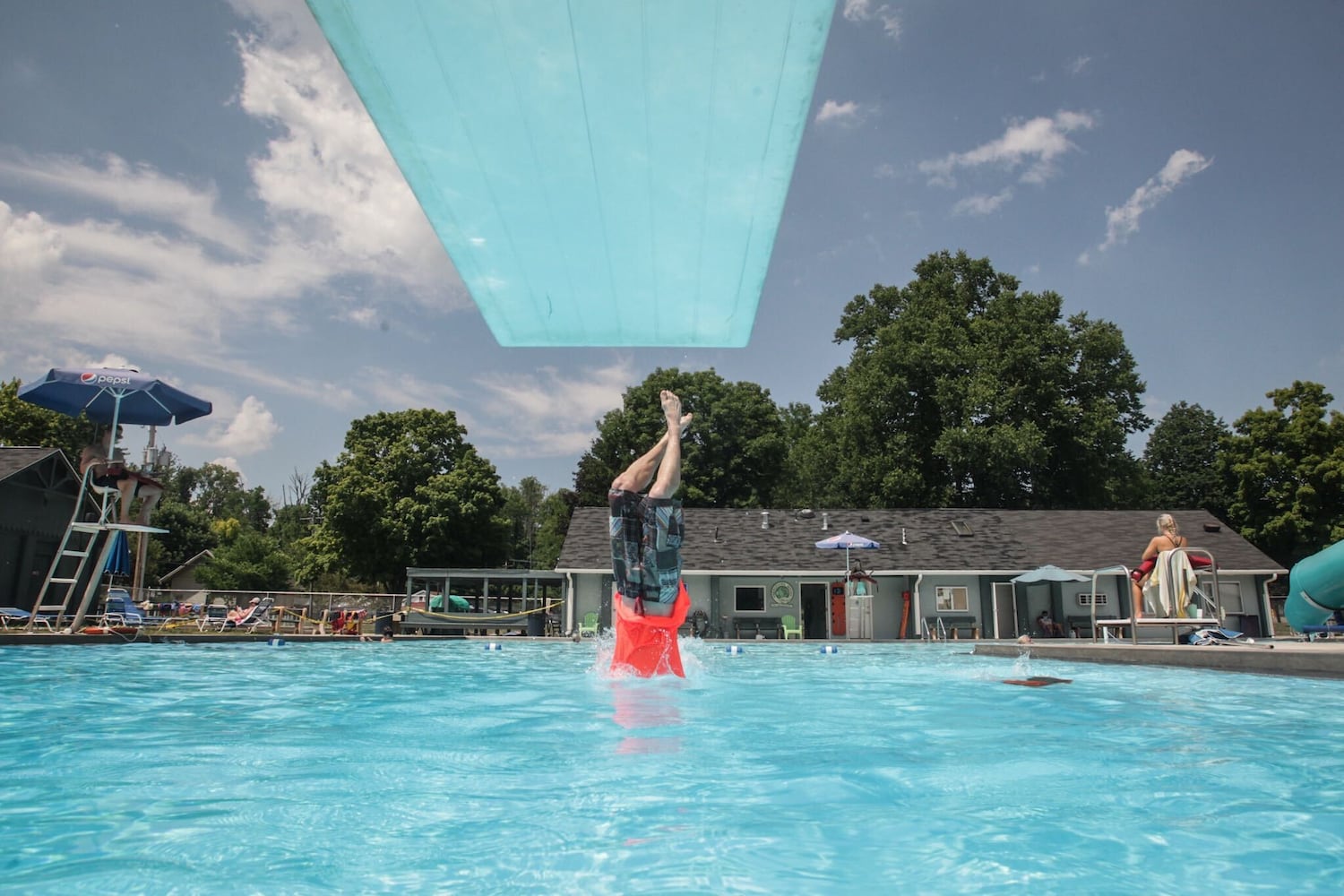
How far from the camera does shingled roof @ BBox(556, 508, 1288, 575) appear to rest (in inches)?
885

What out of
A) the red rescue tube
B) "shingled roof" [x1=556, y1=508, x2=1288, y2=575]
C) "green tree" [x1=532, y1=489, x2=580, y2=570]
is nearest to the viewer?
the red rescue tube

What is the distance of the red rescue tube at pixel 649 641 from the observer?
6309mm

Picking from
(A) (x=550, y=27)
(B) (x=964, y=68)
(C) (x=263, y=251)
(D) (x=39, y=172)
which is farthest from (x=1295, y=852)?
(B) (x=964, y=68)

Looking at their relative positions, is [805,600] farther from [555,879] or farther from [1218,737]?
[555,879]

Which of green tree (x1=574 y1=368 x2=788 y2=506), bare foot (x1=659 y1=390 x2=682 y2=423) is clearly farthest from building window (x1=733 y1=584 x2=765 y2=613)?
bare foot (x1=659 y1=390 x2=682 y2=423)

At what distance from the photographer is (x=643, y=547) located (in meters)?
6.08

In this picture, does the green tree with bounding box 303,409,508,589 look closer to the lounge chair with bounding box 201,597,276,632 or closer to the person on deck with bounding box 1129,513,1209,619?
the lounge chair with bounding box 201,597,276,632

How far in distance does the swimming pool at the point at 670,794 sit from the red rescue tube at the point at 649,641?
55 centimetres

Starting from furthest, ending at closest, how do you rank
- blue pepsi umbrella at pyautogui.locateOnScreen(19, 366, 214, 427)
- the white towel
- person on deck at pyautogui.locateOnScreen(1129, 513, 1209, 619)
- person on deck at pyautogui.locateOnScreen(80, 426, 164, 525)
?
person on deck at pyautogui.locateOnScreen(80, 426, 164, 525)
blue pepsi umbrella at pyautogui.locateOnScreen(19, 366, 214, 427)
person on deck at pyautogui.locateOnScreen(1129, 513, 1209, 619)
the white towel

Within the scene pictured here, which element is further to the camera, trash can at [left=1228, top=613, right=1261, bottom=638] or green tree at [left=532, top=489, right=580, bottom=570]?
green tree at [left=532, top=489, right=580, bottom=570]

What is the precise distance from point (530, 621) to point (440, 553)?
13652 millimetres

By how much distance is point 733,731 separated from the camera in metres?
4.23

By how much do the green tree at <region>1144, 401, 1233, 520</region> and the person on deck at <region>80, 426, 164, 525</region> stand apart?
4242 cm

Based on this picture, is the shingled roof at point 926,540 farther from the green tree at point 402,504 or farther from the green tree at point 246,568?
the green tree at point 246,568
